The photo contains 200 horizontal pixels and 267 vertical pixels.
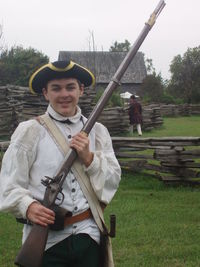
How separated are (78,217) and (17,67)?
112 ft

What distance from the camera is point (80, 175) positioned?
2.70 meters

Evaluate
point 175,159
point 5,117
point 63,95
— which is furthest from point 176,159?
point 5,117

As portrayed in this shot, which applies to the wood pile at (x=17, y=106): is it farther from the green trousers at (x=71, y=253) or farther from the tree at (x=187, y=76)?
the tree at (x=187, y=76)

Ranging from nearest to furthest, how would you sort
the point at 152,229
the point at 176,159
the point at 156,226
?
1. the point at 152,229
2. the point at 156,226
3. the point at 176,159

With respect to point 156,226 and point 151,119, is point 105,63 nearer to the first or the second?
point 151,119

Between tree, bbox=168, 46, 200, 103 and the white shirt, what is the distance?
41.8m

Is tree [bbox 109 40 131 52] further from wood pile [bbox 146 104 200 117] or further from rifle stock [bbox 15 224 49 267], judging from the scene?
rifle stock [bbox 15 224 49 267]

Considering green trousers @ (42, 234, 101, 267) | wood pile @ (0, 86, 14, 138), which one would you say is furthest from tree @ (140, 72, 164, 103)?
green trousers @ (42, 234, 101, 267)

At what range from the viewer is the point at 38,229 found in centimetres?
241

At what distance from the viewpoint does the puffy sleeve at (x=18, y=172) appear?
8.29ft

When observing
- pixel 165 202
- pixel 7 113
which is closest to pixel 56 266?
pixel 165 202

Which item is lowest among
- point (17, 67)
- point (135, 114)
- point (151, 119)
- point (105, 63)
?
point (151, 119)

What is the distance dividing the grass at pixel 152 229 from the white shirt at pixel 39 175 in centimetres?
247

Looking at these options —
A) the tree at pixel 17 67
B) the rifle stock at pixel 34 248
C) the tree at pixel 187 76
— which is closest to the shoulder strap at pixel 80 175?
the rifle stock at pixel 34 248
